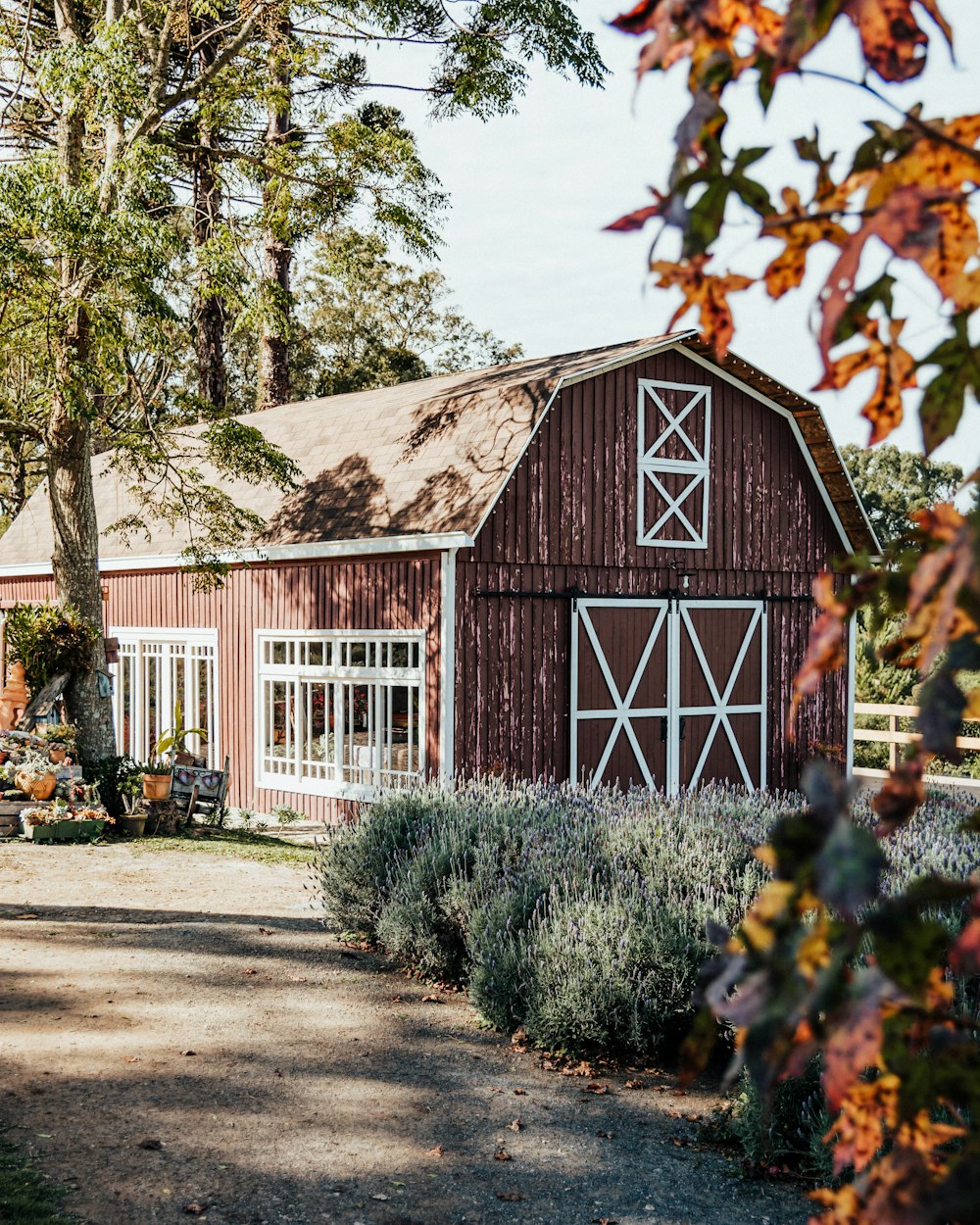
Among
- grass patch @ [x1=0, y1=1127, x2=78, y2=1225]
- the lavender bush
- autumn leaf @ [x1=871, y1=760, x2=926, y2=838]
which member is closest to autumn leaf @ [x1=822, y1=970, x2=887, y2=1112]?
autumn leaf @ [x1=871, y1=760, x2=926, y2=838]

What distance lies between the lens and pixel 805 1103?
4926 millimetres

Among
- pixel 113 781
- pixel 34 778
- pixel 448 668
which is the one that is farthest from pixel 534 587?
pixel 34 778

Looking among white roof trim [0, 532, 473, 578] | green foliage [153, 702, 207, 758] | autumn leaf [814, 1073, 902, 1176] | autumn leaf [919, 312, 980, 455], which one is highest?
white roof trim [0, 532, 473, 578]

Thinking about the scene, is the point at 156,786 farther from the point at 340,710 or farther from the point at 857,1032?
the point at 857,1032

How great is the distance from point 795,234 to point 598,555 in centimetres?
1282

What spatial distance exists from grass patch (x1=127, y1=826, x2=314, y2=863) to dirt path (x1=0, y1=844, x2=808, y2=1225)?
140 inches

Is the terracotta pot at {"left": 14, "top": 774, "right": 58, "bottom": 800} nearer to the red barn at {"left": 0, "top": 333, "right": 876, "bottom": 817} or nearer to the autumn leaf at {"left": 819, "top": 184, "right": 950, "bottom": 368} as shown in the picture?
the red barn at {"left": 0, "top": 333, "right": 876, "bottom": 817}

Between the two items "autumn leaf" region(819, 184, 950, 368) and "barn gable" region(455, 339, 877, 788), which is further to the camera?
"barn gable" region(455, 339, 877, 788)

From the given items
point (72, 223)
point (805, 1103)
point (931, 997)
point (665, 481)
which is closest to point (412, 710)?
point (665, 481)

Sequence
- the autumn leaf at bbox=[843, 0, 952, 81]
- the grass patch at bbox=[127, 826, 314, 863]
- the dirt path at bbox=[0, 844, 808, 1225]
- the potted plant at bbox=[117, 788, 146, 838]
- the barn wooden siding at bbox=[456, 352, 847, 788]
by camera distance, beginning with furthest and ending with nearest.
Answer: the potted plant at bbox=[117, 788, 146, 838]
the barn wooden siding at bbox=[456, 352, 847, 788]
the grass patch at bbox=[127, 826, 314, 863]
the dirt path at bbox=[0, 844, 808, 1225]
the autumn leaf at bbox=[843, 0, 952, 81]

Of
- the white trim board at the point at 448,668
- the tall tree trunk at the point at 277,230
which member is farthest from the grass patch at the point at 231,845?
the tall tree trunk at the point at 277,230

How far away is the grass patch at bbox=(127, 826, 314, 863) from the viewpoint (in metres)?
12.6

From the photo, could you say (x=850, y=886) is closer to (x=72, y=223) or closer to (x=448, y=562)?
(x=448, y=562)

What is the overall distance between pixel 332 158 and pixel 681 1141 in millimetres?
15282
